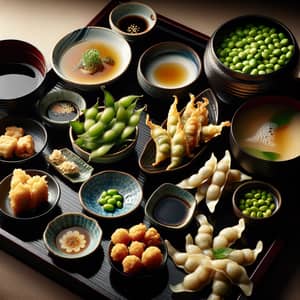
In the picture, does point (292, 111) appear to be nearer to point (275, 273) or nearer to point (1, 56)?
point (275, 273)

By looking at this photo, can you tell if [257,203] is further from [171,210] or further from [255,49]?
[255,49]

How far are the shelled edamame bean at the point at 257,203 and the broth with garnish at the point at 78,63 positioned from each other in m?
1.07

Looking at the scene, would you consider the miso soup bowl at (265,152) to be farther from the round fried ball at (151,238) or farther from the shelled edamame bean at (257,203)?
the round fried ball at (151,238)

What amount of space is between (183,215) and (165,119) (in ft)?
2.13

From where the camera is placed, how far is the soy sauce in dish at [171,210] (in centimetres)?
361

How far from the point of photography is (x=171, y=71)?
4.26 m

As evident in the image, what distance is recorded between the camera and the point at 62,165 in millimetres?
3789

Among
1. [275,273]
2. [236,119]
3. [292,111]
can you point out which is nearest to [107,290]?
[275,273]

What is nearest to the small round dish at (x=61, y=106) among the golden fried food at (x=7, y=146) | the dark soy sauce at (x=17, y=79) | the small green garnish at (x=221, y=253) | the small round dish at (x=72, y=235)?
the dark soy sauce at (x=17, y=79)

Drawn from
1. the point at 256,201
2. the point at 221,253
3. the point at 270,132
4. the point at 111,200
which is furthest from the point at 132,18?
the point at 221,253

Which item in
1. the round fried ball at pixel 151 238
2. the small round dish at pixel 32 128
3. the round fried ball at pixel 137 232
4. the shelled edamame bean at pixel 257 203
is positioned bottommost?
the shelled edamame bean at pixel 257 203

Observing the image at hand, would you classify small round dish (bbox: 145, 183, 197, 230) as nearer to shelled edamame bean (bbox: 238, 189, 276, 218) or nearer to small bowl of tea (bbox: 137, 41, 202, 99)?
shelled edamame bean (bbox: 238, 189, 276, 218)

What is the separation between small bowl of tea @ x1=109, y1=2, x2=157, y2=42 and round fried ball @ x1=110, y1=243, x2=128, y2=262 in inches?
56.9

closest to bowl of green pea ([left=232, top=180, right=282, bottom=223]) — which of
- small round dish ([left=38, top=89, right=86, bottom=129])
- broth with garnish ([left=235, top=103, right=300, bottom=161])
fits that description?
broth with garnish ([left=235, top=103, right=300, bottom=161])
